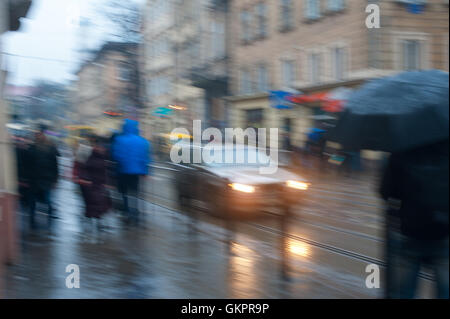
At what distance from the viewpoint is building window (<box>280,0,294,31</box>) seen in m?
31.3

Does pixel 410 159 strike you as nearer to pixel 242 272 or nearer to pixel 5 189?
pixel 242 272

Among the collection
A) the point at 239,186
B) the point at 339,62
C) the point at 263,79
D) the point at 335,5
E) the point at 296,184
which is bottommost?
the point at 263,79

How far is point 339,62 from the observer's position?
27.6 meters

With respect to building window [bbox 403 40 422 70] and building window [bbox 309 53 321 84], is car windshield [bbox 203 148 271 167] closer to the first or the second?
building window [bbox 403 40 422 70]

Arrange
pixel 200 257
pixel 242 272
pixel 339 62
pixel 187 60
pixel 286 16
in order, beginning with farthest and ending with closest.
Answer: pixel 187 60
pixel 286 16
pixel 339 62
pixel 200 257
pixel 242 272

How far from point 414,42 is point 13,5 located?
2021 cm

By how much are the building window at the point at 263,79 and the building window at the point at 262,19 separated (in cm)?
176

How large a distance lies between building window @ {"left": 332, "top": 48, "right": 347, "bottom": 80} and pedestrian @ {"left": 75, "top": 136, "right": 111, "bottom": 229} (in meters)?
19.4

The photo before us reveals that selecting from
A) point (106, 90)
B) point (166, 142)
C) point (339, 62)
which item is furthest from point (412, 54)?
point (106, 90)

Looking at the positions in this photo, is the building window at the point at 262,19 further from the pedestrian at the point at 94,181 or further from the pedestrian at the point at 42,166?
the pedestrian at the point at 94,181

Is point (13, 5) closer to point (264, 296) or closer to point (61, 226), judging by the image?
point (61, 226)

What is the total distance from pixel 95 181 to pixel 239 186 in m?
2.94

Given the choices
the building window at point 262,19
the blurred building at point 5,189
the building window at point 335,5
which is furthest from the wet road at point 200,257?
the building window at point 262,19

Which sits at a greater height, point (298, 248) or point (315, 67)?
point (315, 67)
